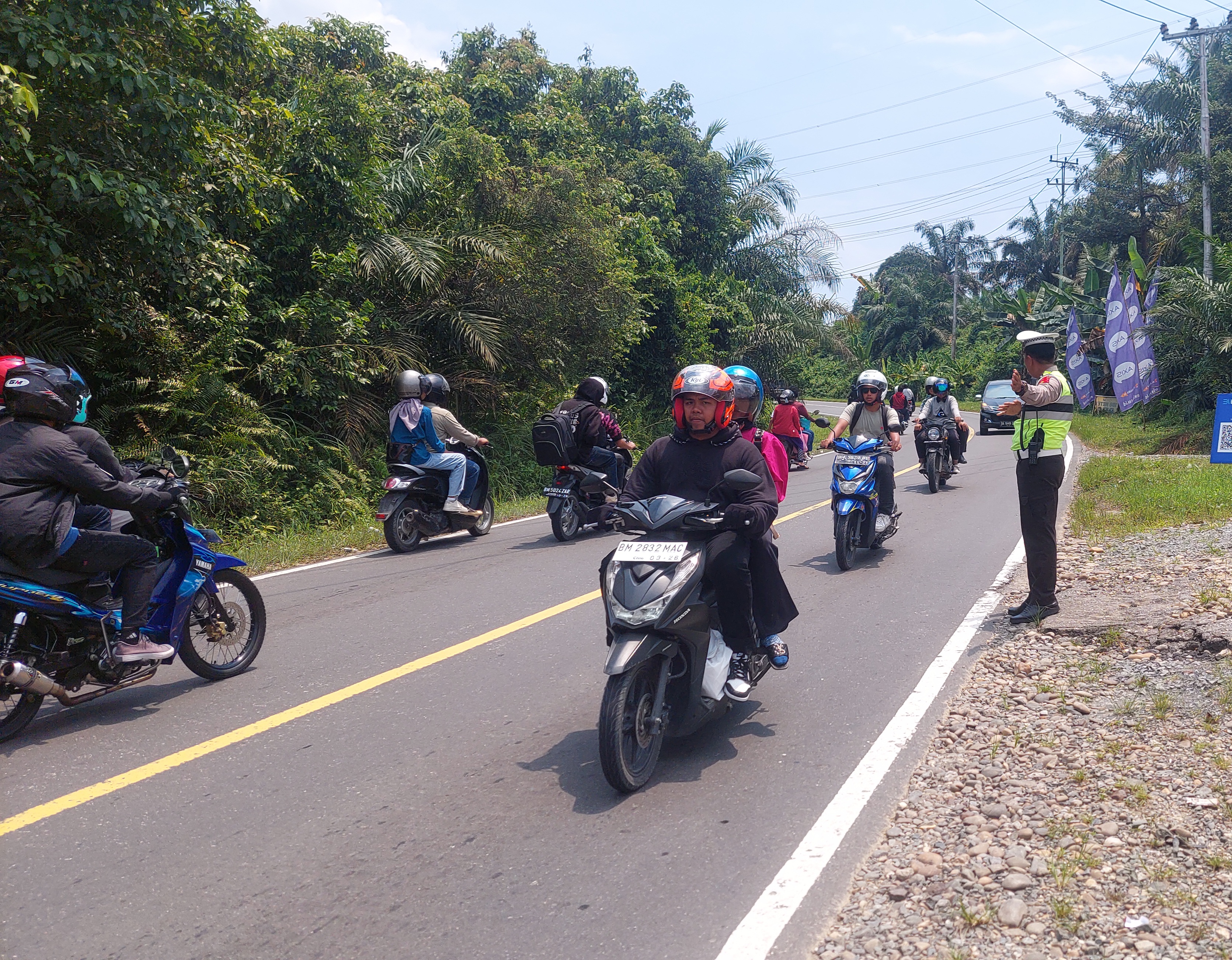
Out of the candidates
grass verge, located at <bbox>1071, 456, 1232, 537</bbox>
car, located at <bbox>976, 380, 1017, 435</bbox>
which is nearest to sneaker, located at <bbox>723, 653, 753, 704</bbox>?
grass verge, located at <bbox>1071, 456, 1232, 537</bbox>

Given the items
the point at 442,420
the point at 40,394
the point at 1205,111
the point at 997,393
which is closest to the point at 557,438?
the point at 442,420

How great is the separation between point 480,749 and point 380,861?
1233 mm

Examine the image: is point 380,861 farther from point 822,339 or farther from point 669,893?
point 822,339

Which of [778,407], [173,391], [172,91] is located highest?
[172,91]

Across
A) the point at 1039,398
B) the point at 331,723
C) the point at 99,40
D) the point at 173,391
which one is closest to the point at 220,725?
the point at 331,723

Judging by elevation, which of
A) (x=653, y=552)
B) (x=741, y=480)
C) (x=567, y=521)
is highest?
Result: (x=741, y=480)

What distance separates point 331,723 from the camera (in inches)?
221

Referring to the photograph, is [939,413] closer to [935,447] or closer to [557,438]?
[935,447]

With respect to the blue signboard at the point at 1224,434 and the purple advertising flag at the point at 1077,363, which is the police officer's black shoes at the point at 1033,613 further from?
the purple advertising flag at the point at 1077,363

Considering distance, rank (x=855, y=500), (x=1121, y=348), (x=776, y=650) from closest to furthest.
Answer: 1. (x=776, y=650)
2. (x=855, y=500)
3. (x=1121, y=348)

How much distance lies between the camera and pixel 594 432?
12195 mm

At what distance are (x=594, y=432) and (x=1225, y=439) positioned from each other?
689cm

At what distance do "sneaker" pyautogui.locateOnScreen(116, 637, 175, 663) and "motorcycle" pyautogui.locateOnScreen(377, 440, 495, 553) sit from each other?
5.46 metres

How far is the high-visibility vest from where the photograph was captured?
7383mm
